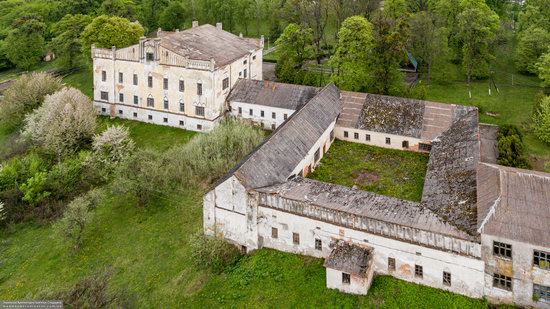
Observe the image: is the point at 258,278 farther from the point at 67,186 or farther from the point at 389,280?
the point at 67,186

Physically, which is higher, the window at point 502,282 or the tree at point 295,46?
the tree at point 295,46

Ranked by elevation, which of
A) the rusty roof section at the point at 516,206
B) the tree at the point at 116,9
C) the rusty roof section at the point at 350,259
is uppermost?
the tree at the point at 116,9

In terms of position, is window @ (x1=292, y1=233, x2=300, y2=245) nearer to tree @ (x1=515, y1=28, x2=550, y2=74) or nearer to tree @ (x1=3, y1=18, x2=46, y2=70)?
tree @ (x1=515, y1=28, x2=550, y2=74)

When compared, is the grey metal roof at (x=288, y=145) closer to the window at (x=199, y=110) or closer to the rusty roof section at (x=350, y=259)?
the rusty roof section at (x=350, y=259)

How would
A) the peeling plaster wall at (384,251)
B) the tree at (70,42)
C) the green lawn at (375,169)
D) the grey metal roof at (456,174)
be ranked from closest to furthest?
1. the peeling plaster wall at (384,251)
2. the grey metal roof at (456,174)
3. the green lawn at (375,169)
4. the tree at (70,42)

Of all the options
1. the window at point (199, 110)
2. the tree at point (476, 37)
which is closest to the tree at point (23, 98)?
the window at point (199, 110)
